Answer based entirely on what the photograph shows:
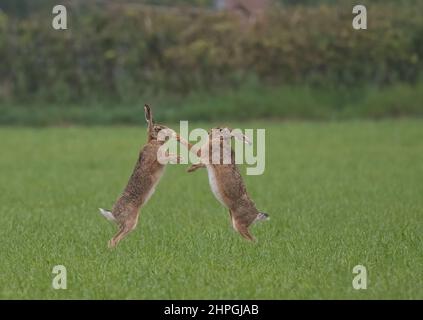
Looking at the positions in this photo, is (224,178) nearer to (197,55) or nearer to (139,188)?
(139,188)

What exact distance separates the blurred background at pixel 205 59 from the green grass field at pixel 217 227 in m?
4.74

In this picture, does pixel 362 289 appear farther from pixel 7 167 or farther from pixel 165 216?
pixel 7 167

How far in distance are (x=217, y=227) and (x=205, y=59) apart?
1455 centimetres

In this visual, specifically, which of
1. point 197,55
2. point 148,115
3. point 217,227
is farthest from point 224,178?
point 197,55

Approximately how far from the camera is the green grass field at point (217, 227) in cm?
802

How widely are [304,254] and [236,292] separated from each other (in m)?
1.51

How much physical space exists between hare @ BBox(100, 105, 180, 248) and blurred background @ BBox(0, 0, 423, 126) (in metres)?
15.0

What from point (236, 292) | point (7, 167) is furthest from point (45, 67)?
point (236, 292)

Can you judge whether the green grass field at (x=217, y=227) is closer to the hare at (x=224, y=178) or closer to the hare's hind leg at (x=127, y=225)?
the hare's hind leg at (x=127, y=225)

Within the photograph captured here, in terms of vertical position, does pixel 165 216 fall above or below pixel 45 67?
below

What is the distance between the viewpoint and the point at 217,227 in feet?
35.1

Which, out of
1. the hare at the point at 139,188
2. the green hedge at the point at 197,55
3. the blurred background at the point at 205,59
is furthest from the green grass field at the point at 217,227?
the green hedge at the point at 197,55

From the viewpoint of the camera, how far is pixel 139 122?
23469mm
